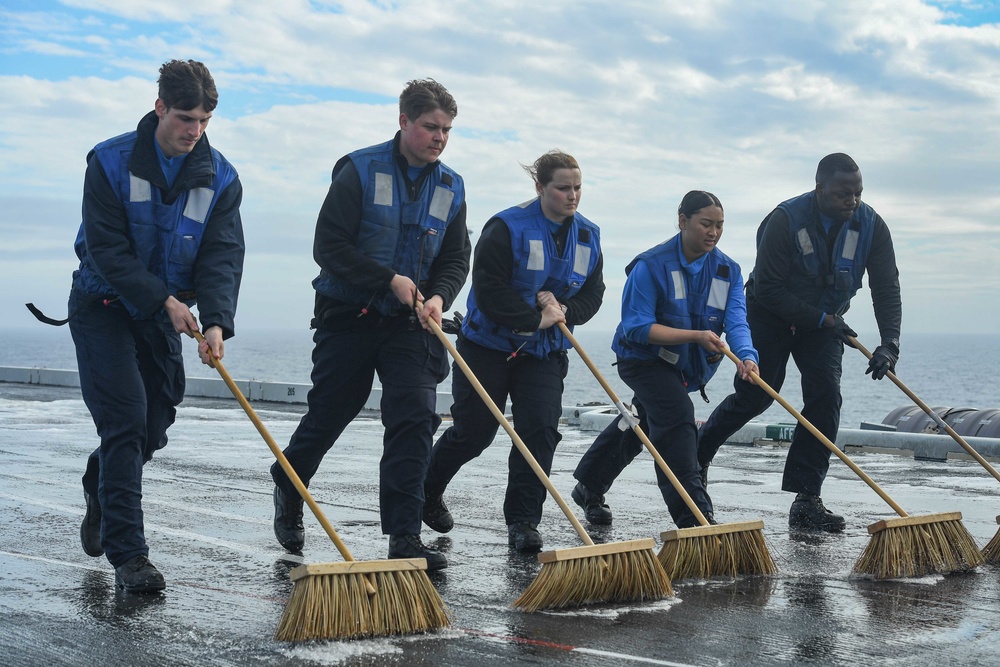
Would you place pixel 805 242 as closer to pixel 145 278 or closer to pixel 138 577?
pixel 145 278

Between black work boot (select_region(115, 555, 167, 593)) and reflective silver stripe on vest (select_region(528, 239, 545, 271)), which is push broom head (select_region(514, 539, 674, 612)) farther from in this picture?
reflective silver stripe on vest (select_region(528, 239, 545, 271))

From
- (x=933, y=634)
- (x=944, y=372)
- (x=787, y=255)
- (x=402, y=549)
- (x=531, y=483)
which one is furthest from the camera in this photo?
(x=944, y=372)

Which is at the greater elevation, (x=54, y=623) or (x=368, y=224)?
(x=368, y=224)

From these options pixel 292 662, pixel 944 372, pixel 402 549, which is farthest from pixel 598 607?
pixel 944 372

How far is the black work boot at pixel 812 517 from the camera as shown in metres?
6.78

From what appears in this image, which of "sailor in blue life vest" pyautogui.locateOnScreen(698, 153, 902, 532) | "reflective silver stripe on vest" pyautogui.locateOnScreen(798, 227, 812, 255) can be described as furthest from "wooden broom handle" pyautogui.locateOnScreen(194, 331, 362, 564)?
Answer: "reflective silver stripe on vest" pyautogui.locateOnScreen(798, 227, 812, 255)

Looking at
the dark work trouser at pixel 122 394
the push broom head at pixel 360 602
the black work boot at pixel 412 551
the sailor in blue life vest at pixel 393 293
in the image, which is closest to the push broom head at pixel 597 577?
the push broom head at pixel 360 602

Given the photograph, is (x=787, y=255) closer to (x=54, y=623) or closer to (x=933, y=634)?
(x=933, y=634)

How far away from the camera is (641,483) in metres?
8.92

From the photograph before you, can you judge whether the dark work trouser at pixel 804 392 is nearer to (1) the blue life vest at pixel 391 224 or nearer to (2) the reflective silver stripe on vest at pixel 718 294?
(2) the reflective silver stripe on vest at pixel 718 294

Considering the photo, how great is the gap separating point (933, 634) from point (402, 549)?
84.7 inches

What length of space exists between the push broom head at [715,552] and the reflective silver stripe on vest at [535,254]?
1.58m

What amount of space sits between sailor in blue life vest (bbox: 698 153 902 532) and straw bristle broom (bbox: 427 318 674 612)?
241 cm

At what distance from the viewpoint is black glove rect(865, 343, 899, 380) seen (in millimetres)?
6820
